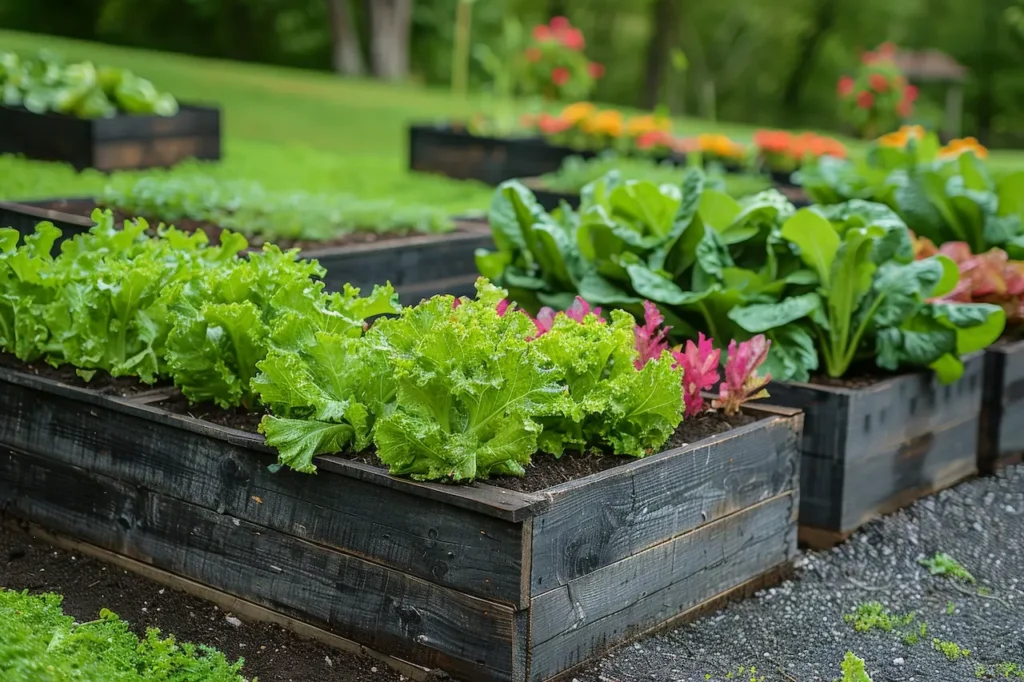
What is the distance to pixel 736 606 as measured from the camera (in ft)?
11.2

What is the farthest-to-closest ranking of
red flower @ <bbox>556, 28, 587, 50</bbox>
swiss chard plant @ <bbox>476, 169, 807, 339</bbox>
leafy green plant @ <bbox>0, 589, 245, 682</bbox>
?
red flower @ <bbox>556, 28, 587, 50</bbox> → swiss chard plant @ <bbox>476, 169, 807, 339</bbox> → leafy green plant @ <bbox>0, 589, 245, 682</bbox>

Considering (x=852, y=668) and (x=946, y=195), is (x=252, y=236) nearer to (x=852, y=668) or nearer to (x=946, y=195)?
(x=946, y=195)

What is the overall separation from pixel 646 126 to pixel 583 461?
7.21m

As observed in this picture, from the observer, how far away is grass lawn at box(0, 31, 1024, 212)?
8.24m

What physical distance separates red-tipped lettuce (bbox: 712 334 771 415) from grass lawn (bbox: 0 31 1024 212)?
12.4 ft

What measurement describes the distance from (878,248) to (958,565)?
1079 millimetres

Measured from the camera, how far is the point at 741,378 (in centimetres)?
348

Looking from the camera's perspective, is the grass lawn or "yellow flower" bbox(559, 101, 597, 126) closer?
the grass lawn

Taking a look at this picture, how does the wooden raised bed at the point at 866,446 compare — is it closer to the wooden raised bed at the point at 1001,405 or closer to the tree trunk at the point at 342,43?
the wooden raised bed at the point at 1001,405

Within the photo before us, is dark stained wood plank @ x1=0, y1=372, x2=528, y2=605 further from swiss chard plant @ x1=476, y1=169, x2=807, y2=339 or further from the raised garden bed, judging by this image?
the raised garden bed

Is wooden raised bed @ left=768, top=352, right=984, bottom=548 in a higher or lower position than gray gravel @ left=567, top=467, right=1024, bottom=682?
higher

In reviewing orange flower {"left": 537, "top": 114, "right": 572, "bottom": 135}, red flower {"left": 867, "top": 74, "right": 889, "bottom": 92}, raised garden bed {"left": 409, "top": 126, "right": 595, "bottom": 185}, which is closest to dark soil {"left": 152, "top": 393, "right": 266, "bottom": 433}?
raised garden bed {"left": 409, "top": 126, "right": 595, "bottom": 185}

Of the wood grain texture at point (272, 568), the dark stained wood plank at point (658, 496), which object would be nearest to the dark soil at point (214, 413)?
the wood grain texture at point (272, 568)

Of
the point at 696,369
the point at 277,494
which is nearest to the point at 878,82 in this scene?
the point at 696,369
